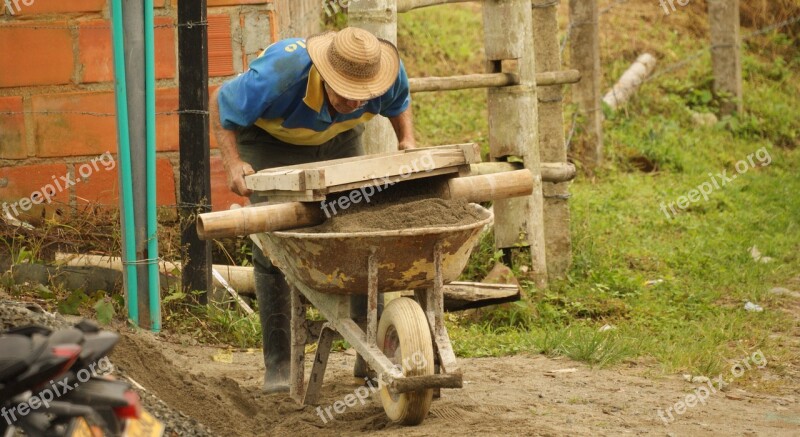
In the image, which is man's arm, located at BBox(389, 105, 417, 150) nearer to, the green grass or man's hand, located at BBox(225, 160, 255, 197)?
man's hand, located at BBox(225, 160, 255, 197)

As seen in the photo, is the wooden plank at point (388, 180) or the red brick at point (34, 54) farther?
the red brick at point (34, 54)

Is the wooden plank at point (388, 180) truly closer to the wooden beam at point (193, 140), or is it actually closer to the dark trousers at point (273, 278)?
the dark trousers at point (273, 278)

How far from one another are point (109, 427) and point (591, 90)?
21.1 ft

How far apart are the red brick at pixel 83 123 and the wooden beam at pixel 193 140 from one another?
0.56 m

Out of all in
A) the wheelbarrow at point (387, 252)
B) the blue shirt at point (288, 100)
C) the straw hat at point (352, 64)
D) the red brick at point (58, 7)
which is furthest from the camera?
the red brick at point (58, 7)

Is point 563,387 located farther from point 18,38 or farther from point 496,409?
point 18,38

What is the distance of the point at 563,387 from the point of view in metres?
4.77

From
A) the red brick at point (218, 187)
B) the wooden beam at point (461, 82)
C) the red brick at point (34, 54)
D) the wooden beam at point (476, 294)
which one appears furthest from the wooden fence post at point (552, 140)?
the red brick at point (34, 54)

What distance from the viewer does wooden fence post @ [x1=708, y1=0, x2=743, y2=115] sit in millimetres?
9922

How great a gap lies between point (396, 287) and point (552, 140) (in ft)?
9.40

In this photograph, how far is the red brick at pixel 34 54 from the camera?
6.25m

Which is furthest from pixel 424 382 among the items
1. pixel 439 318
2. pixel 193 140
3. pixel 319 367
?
pixel 193 140

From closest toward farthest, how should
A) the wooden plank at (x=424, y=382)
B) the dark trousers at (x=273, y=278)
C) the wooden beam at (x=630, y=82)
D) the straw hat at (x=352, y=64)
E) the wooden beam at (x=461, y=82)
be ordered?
the wooden plank at (x=424, y=382) → the straw hat at (x=352, y=64) → the dark trousers at (x=273, y=278) → the wooden beam at (x=461, y=82) → the wooden beam at (x=630, y=82)

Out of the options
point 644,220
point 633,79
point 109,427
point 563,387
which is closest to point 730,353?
point 563,387
